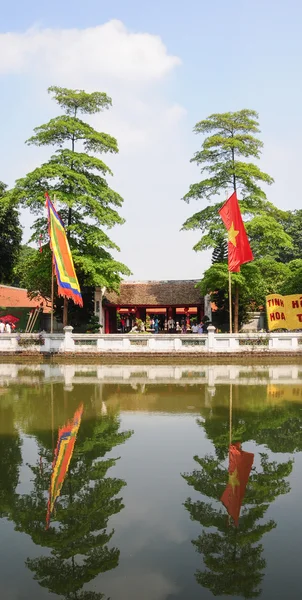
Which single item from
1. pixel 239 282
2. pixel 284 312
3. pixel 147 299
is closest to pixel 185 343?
pixel 239 282

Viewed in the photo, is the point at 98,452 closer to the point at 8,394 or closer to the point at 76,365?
the point at 8,394

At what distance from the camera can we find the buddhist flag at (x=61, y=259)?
20656 millimetres

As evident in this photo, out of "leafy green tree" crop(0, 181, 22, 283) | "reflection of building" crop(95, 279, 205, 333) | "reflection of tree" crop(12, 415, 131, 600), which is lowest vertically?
"reflection of tree" crop(12, 415, 131, 600)

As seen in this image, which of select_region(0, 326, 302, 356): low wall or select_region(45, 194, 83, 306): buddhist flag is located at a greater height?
select_region(45, 194, 83, 306): buddhist flag

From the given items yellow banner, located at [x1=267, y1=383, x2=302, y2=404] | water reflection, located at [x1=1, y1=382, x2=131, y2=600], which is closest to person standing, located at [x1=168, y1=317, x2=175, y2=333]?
yellow banner, located at [x1=267, y1=383, x2=302, y2=404]

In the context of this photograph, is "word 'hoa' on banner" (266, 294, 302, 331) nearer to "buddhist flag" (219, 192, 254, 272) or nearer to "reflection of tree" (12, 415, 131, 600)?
"buddhist flag" (219, 192, 254, 272)

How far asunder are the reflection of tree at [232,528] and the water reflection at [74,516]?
35.6 inches

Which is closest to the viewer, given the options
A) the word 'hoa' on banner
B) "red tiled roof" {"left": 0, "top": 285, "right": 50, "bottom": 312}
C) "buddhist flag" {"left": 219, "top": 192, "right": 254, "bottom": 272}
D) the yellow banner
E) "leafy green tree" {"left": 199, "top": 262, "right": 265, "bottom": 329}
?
A: the yellow banner

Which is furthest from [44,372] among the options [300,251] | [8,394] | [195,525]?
[300,251]

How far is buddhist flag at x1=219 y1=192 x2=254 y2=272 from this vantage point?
73.6 ft

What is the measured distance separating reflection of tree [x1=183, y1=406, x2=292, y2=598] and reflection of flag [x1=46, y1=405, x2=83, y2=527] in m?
1.65

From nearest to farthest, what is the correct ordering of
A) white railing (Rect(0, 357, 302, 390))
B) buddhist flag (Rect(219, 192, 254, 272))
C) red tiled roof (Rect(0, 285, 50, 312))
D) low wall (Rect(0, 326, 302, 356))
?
→ white railing (Rect(0, 357, 302, 390)) < buddhist flag (Rect(219, 192, 254, 272)) < low wall (Rect(0, 326, 302, 356)) < red tiled roof (Rect(0, 285, 50, 312))

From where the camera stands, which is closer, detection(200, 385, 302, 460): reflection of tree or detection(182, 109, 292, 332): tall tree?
detection(200, 385, 302, 460): reflection of tree

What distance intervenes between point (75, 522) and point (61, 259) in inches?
646
